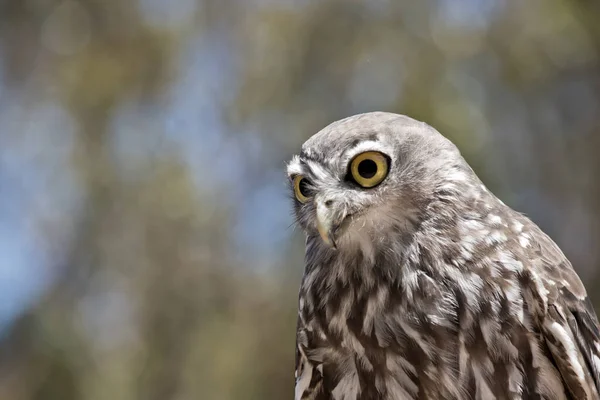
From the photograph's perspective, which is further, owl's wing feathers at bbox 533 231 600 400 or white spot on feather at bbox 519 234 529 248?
white spot on feather at bbox 519 234 529 248

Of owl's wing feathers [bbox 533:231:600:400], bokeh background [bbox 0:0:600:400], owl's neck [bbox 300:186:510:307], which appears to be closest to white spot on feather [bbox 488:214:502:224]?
owl's neck [bbox 300:186:510:307]

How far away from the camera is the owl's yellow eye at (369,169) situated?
1.92 m

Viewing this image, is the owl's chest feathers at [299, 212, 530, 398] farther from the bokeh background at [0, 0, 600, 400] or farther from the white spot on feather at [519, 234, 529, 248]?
the bokeh background at [0, 0, 600, 400]

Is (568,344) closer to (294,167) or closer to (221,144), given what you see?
(294,167)

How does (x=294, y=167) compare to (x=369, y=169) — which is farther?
(x=294, y=167)

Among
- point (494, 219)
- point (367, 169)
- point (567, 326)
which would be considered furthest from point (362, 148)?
point (567, 326)

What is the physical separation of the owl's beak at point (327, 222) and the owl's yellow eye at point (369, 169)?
4.5 inches

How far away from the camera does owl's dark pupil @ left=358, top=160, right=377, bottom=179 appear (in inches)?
75.6

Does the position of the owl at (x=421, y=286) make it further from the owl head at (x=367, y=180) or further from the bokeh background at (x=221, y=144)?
the bokeh background at (x=221, y=144)

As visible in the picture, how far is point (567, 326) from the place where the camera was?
73.1 inches

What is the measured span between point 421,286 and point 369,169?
36cm

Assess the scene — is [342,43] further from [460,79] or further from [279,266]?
[279,266]

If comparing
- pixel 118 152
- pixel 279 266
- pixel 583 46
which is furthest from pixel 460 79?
pixel 118 152

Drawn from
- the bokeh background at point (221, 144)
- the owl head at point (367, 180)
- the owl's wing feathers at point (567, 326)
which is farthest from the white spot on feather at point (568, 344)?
the bokeh background at point (221, 144)
